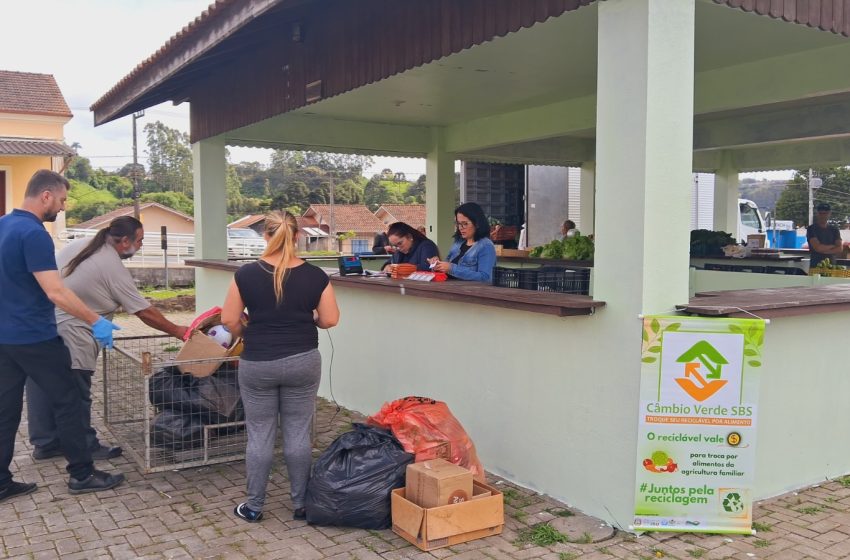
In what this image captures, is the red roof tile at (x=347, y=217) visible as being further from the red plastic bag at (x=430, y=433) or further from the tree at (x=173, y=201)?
the red plastic bag at (x=430, y=433)

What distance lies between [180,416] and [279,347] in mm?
1174

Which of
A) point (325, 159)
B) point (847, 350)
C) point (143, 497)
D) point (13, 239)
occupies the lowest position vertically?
point (143, 497)

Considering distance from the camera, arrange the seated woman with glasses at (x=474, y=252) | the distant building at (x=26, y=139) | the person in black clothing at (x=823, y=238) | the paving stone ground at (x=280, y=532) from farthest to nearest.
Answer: the distant building at (x=26, y=139) → the person in black clothing at (x=823, y=238) → the seated woman with glasses at (x=474, y=252) → the paving stone ground at (x=280, y=532)

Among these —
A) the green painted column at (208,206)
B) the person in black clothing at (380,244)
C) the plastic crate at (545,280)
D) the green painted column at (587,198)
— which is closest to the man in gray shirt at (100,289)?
the plastic crate at (545,280)

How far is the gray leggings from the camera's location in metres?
4.36

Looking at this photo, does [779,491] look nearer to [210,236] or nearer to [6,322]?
[6,322]

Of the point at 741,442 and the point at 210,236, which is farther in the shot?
the point at 210,236

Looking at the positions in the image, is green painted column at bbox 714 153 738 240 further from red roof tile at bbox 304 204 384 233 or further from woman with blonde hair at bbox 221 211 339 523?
red roof tile at bbox 304 204 384 233

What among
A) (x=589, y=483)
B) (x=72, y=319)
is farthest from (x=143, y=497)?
(x=589, y=483)

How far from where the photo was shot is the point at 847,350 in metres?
5.12

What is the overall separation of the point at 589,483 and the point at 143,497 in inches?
114

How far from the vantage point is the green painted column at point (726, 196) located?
17.4 metres

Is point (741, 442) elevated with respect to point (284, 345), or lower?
lower

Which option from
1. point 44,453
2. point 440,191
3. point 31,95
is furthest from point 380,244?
→ point 31,95
